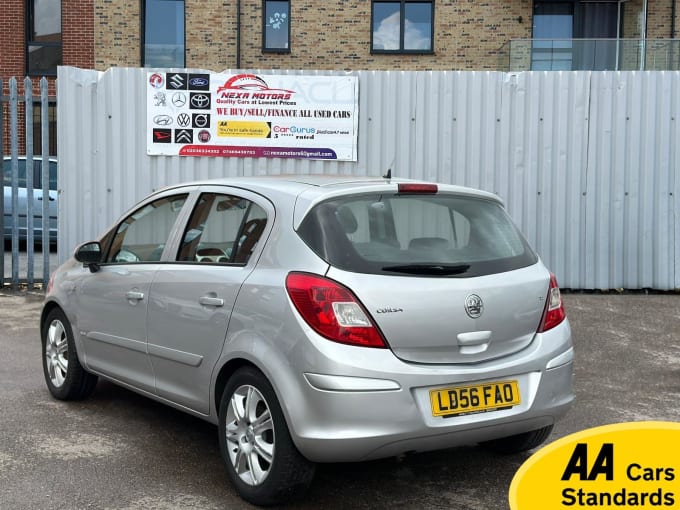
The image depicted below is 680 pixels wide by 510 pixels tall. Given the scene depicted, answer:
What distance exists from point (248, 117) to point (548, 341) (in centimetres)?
678

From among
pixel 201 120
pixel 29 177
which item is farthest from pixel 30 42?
pixel 201 120

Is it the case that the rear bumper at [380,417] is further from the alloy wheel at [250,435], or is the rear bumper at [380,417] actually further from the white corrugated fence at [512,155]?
the white corrugated fence at [512,155]

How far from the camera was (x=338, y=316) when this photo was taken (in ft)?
12.3

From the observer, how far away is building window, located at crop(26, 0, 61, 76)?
73.0ft

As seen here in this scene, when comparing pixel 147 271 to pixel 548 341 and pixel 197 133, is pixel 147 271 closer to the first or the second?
pixel 548 341

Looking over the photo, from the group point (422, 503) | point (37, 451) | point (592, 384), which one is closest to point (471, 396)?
point (422, 503)

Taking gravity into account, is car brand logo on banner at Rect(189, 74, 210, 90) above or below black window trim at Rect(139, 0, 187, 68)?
below

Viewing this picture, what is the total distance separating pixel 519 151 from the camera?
10625 mm

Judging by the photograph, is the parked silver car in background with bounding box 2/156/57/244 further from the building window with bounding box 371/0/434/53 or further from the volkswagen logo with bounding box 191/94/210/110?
the building window with bounding box 371/0/434/53

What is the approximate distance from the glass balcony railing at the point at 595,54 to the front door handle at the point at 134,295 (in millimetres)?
16841

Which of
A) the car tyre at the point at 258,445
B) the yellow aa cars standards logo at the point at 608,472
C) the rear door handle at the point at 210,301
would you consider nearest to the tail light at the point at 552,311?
the car tyre at the point at 258,445

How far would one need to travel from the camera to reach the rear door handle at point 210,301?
430cm

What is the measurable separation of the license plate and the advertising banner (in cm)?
676

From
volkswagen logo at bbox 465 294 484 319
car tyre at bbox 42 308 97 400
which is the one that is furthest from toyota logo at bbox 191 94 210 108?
volkswagen logo at bbox 465 294 484 319
